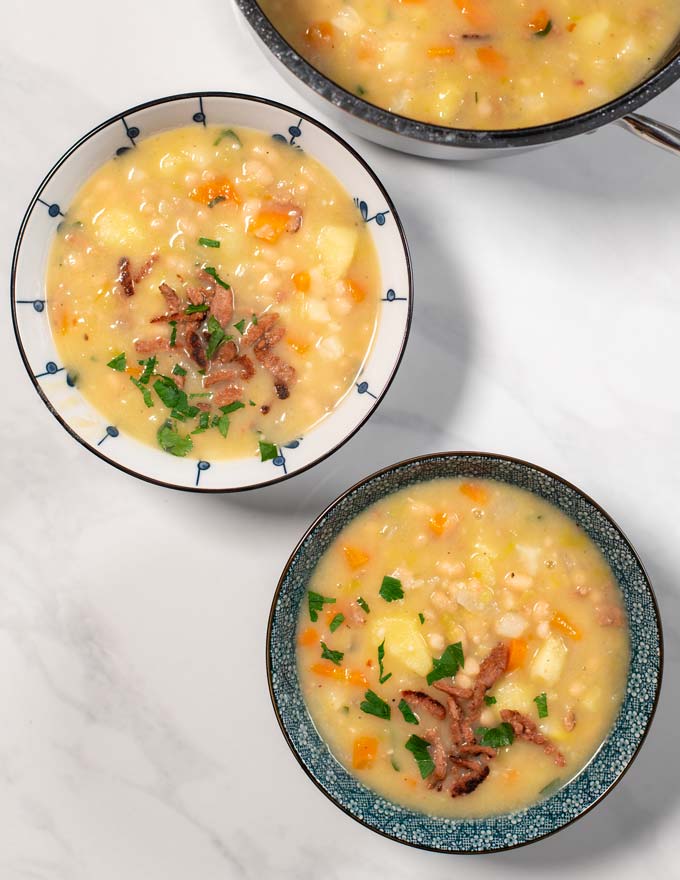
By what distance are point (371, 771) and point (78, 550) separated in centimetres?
110

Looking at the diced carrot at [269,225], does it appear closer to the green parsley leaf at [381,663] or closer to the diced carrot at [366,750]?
the green parsley leaf at [381,663]

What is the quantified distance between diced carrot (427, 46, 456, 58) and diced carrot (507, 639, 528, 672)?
62.2 inches

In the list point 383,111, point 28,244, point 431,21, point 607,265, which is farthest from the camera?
point 607,265

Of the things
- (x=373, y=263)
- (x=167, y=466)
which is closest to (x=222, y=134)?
(x=373, y=263)

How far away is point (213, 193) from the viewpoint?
9.11ft

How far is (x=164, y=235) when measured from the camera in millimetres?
2777

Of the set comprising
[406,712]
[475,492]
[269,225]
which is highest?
[269,225]

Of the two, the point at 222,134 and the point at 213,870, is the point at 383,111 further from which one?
the point at 213,870

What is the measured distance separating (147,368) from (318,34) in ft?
3.23

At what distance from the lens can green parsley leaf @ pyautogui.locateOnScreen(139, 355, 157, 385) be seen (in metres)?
2.77

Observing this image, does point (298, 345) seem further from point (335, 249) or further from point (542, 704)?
point (542, 704)

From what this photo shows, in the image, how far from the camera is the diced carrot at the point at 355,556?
112 inches

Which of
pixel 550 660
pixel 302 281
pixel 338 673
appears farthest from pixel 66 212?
pixel 550 660

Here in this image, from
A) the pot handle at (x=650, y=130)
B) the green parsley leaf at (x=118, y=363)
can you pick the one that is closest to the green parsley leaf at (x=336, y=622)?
the green parsley leaf at (x=118, y=363)
